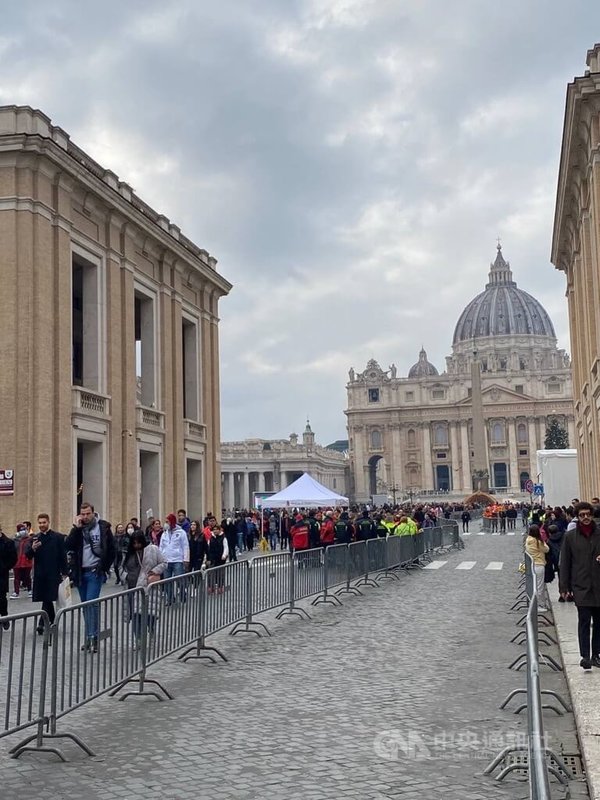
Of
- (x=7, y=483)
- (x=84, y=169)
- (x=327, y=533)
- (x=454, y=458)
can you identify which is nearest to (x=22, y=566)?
(x=7, y=483)

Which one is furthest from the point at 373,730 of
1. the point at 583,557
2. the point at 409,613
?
the point at 409,613

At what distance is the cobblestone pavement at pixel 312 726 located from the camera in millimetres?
5910

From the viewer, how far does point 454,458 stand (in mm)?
135000

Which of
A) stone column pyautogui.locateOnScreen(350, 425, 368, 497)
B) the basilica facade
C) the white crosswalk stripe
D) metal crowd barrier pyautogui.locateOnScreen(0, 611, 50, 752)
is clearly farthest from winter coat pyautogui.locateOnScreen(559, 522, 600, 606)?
stone column pyautogui.locateOnScreen(350, 425, 368, 497)

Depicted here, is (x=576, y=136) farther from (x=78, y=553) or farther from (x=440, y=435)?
Result: (x=440, y=435)

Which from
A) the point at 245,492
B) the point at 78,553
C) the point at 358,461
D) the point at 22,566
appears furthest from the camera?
the point at 358,461

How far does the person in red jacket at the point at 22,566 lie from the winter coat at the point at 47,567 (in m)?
7.14

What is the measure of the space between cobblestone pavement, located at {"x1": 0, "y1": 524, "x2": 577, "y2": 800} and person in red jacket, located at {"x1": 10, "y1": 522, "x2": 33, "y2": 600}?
7.28 metres

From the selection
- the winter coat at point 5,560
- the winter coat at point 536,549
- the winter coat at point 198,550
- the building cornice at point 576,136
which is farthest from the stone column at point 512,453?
the winter coat at point 5,560

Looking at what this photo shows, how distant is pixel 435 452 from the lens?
451 feet

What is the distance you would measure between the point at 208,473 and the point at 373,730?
27.3 meters

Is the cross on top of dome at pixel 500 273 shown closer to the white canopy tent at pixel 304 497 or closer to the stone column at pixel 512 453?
the stone column at pixel 512 453

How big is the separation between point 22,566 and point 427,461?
120 meters

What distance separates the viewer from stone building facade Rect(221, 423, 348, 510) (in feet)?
371
